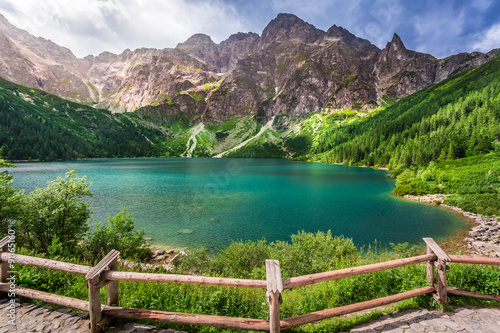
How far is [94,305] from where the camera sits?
641 cm

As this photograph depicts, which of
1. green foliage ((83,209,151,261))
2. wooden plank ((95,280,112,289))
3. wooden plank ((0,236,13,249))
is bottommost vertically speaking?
green foliage ((83,209,151,261))

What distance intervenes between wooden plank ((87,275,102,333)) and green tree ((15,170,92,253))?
1230 cm

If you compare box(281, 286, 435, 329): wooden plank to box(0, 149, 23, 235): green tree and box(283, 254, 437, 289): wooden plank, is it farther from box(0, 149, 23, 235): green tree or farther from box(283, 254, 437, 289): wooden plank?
box(0, 149, 23, 235): green tree

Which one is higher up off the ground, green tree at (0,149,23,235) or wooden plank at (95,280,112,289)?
green tree at (0,149,23,235)

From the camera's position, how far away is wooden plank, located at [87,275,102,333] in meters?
6.34

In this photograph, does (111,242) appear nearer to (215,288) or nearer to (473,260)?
(215,288)

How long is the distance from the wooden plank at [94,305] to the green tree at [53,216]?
12.3 metres

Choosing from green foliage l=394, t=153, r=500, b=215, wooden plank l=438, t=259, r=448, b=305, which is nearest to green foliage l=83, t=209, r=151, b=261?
wooden plank l=438, t=259, r=448, b=305

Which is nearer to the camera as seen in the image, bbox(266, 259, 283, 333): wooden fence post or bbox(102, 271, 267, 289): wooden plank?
bbox(266, 259, 283, 333): wooden fence post

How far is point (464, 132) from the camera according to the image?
93562mm

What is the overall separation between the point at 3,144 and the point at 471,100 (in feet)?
1091

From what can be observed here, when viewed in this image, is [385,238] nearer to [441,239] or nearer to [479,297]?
[441,239]

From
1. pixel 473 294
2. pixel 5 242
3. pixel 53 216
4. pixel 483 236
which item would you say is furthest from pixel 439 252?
pixel 483 236

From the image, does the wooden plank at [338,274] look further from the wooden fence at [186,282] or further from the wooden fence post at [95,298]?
the wooden fence post at [95,298]
